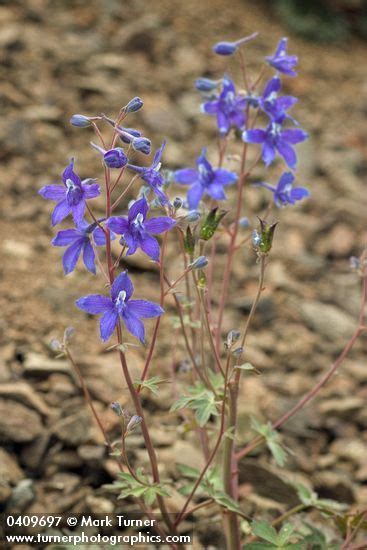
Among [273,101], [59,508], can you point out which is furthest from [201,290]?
[59,508]

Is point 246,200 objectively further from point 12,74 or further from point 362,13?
point 362,13

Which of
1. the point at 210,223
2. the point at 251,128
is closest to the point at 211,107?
the point at 251,128

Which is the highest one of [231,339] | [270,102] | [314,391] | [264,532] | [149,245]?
[270,102]

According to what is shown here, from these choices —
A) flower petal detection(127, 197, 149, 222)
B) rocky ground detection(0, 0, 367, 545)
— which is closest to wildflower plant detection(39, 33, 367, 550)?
flower petal detection(127, 197, 149, 222)

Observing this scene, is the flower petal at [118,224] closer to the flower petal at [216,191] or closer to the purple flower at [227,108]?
the flower petal at [216,191]

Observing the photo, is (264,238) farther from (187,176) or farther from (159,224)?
(187,176)

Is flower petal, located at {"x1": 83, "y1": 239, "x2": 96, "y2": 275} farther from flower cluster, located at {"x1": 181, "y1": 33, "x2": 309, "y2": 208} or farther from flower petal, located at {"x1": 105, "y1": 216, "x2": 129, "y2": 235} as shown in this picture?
flower cluster, located at {"x1": 181, "y1": 33, "x2": 309, "y2": 208}
